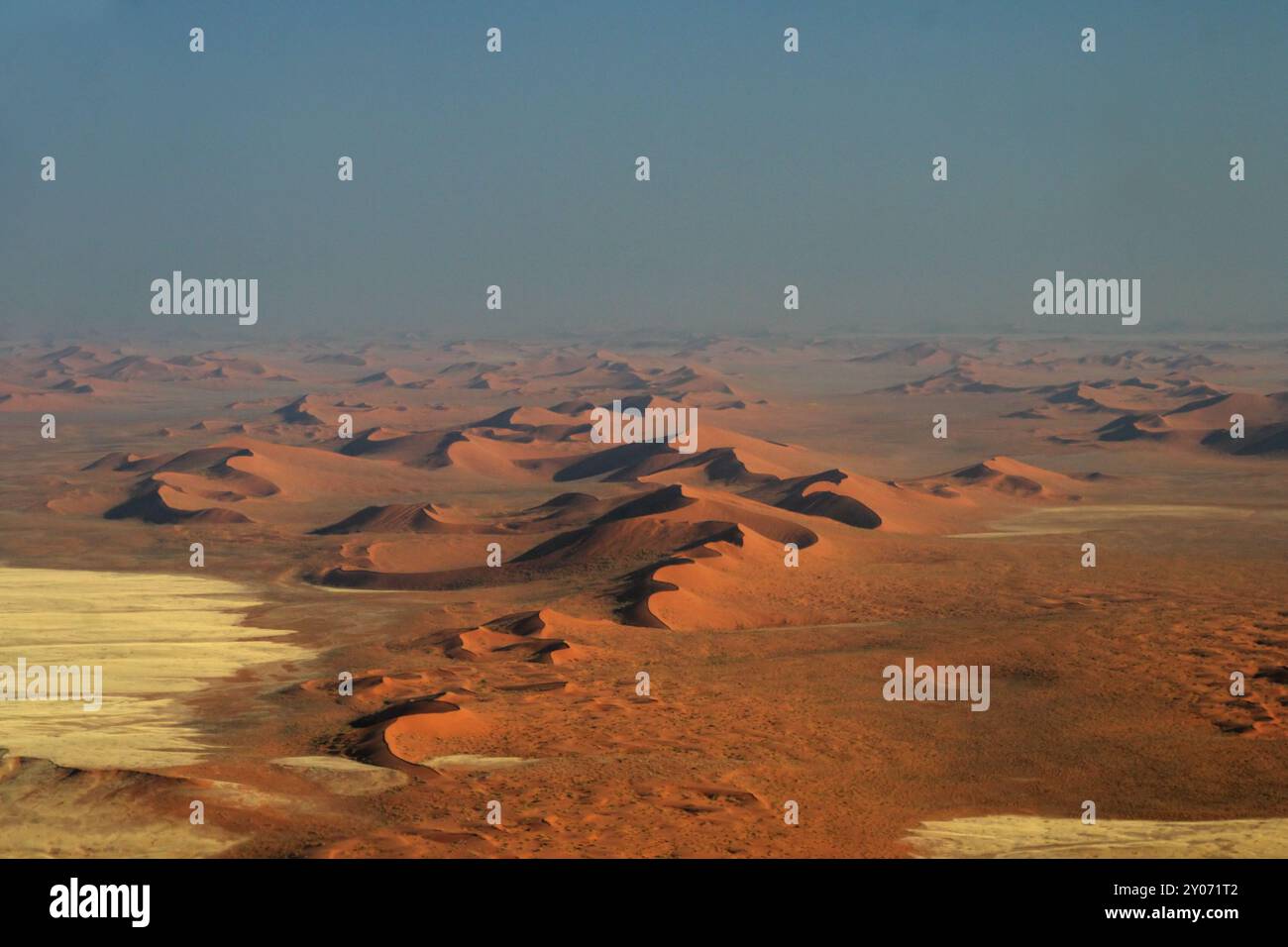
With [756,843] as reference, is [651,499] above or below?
above

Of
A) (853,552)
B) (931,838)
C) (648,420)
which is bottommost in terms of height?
(931,838)

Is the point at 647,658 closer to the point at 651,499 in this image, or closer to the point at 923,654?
the point at 923,654

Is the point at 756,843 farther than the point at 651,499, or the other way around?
the point at 651,499

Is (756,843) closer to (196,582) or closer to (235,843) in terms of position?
(235,843)

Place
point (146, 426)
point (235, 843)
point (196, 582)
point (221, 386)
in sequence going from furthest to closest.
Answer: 1. point (221, 386)
2. point (146, 426)
3. point (196, 582)
4. point (235, 843)

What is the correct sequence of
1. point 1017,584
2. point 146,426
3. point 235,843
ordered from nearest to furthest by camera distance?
1. point 235,843
2. point 1017,584
3. point 146,426

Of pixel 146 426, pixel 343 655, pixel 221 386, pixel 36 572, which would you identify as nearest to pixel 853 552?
pixel 343 655
